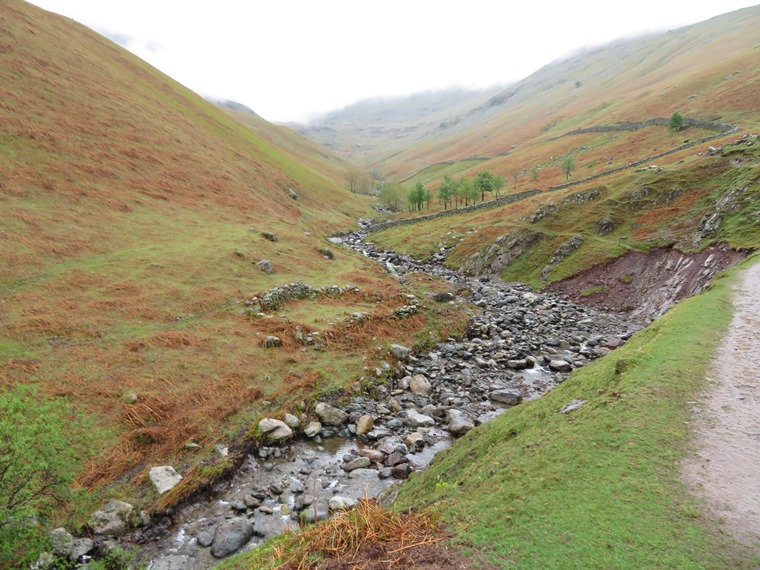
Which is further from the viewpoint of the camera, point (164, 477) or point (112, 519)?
point (164, 477)

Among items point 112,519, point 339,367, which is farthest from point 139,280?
point 112,519

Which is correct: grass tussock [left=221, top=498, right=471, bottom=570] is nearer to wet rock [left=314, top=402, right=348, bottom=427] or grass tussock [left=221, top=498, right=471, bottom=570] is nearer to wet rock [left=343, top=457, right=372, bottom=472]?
wet rock [left=343, top=457, right=372, bottom=472]

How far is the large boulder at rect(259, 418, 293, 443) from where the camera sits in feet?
60.7

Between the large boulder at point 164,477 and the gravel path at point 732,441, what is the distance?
17.0 metres

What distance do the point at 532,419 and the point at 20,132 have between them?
2608 inches

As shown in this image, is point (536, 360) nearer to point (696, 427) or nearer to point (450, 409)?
point (450, 409)

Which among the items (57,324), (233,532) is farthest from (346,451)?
(57,324)

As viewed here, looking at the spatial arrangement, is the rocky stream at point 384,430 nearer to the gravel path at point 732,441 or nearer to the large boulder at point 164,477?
the large boulder at point 164,477

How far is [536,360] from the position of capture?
91.8ft

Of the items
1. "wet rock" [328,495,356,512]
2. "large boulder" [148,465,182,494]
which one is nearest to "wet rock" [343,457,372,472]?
"wet rock" [328,495,356,512]

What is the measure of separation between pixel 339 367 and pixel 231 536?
12.7m

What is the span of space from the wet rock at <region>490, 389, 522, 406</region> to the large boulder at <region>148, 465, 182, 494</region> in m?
17.3

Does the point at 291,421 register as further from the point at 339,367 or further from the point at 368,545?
the point at 368,545

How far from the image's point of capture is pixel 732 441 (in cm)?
1041
